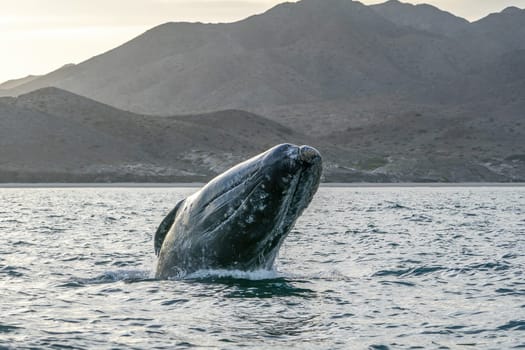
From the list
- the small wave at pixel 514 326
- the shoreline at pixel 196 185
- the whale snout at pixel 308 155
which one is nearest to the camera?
the whale snout at pixel 308 155

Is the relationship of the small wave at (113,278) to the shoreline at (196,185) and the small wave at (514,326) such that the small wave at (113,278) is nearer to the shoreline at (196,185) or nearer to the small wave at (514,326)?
the small wave at (514,326)

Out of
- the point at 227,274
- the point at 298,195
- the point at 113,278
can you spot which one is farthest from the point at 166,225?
the point at 113,278

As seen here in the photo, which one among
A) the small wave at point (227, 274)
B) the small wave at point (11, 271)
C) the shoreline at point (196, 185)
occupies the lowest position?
the shoreline at point (196, 185)

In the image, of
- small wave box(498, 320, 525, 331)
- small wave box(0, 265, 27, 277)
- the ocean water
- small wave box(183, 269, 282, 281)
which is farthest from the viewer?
small wave box(0, 265, 27, 277)

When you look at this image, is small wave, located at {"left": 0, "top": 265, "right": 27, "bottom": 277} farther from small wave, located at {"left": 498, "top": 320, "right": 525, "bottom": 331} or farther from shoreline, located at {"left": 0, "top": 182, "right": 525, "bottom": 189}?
shoreline, located at {"left": 0, "top": 182, "right": 525, "bottom": 189}

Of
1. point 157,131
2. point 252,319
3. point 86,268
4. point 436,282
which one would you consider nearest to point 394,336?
point 252,319

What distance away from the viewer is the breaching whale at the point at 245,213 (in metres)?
12.6

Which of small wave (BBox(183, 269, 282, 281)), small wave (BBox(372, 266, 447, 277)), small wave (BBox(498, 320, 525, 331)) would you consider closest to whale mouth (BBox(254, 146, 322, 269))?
small wave (BBox(183, 269, 282, 281))

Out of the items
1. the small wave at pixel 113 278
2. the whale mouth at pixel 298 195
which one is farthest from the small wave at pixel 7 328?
the small wave at pixel 113 278

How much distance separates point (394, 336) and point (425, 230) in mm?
22621

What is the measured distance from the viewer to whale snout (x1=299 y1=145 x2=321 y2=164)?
12399mm

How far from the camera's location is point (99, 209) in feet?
156

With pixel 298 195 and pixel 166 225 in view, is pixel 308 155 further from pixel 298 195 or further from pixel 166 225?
pixel 166 225

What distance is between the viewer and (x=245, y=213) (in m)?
13.0
